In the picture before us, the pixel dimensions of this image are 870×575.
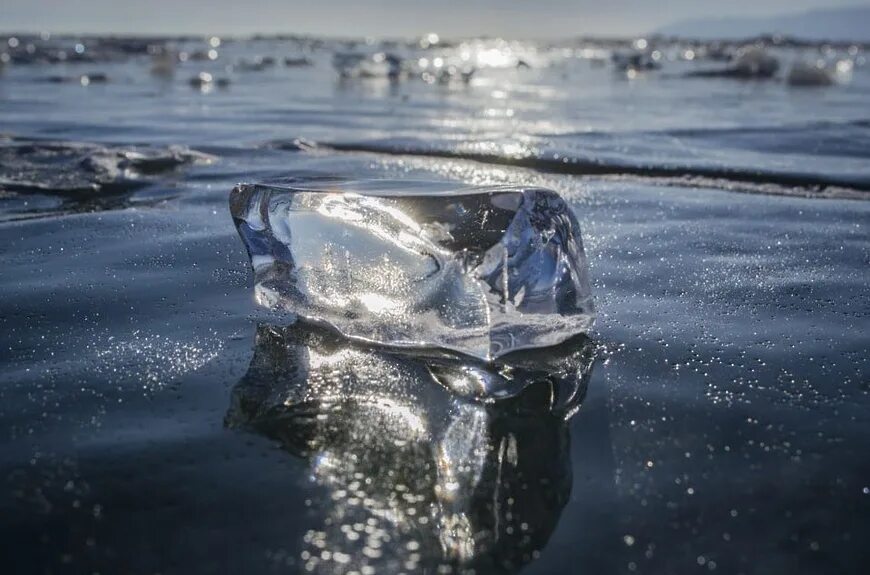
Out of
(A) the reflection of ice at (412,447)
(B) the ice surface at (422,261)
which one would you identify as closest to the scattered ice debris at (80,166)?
(B) the ice surface at (422,261)

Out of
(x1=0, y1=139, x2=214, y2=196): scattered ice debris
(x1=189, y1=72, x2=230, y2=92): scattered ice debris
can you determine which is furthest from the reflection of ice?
(x1=189, y1=72, x2=230, y2=92): scattered ice debris

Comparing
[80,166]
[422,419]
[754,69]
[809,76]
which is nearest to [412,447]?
[422,419]

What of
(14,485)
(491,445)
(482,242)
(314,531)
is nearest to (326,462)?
(314,531)

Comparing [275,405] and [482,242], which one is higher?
[482,242]

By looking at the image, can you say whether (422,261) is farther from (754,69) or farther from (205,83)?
(754,69)

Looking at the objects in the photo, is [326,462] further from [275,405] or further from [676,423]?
[676,423]

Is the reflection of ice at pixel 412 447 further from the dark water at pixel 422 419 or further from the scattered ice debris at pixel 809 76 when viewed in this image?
the scattered ice debris at pixel 809 76

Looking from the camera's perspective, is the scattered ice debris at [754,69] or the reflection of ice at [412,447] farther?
the scattered ice debris at [754,69]
